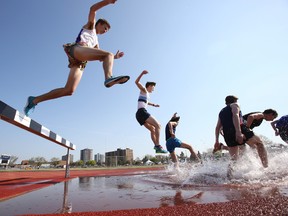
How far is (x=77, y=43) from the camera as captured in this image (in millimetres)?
3621

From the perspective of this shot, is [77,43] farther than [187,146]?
No

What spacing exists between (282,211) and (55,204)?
7.48 feet

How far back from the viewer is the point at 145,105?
257 inches

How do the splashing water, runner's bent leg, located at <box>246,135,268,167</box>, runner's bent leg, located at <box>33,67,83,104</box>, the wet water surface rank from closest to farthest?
the wet water surface < runner's bent leg, located at <box>33,67,83,104</box> < the splashing water < runner's bent leg, located at <box>246,135,268,167</box>

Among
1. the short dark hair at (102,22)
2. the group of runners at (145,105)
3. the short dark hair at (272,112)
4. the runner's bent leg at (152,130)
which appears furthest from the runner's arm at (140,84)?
the short dark hair at (272,112)

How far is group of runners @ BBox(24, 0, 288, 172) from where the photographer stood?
3.51 metres

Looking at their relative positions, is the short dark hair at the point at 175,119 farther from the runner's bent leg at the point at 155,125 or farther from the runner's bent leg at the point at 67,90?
the runner's bent leg at the point at 67,90

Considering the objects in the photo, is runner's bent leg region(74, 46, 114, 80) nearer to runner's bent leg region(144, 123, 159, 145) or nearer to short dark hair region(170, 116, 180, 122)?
runner's bent leg region(144, 123, 159, 145)

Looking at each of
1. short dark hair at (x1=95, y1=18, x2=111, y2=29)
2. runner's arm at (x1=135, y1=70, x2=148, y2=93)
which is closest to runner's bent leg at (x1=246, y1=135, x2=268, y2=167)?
runner's arm at (x1=135, y1=70, x2=148, y2=93)

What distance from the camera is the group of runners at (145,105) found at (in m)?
3.51

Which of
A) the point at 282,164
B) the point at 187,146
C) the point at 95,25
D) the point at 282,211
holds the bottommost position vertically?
the point at 282,211

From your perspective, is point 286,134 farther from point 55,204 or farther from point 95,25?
point 55,204

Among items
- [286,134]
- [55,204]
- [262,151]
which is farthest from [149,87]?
[55,204]

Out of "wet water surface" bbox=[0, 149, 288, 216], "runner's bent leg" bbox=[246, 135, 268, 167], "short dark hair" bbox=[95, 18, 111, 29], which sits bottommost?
"wet water surface" bbox=[0, 149, 288, 216]
